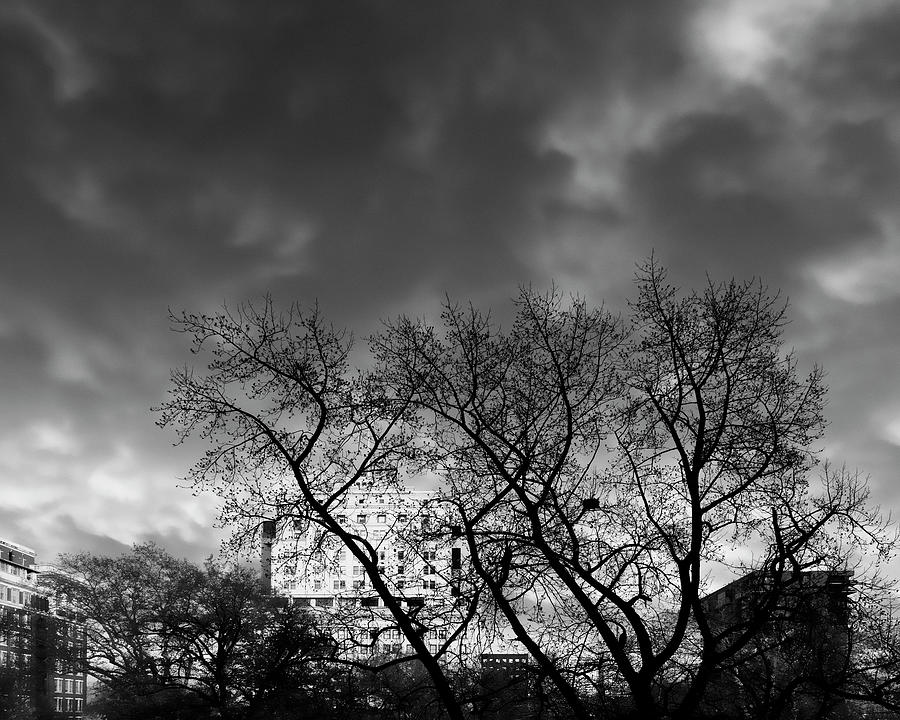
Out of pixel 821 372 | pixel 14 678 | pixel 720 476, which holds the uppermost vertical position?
→ pixel 821 372

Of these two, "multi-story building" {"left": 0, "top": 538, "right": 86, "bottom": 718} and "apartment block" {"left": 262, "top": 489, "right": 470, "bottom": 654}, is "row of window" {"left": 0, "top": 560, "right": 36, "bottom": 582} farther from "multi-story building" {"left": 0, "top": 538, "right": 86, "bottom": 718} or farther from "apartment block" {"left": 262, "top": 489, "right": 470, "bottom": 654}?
"apartment block" {"left": 262, "top": 489, "right": 470, "bottom": 654}

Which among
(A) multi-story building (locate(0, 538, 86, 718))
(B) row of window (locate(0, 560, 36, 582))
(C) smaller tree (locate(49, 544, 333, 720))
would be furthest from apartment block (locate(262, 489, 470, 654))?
(B) row of window (locate(0, 560, 36, 582))

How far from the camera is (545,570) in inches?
814

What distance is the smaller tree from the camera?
129 ft

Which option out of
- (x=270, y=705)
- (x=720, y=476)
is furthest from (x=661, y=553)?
(x=270, y=705)

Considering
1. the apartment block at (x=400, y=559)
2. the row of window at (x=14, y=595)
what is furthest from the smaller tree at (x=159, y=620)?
the row of window at (x=14, y=595)

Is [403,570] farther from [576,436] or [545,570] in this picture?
[576,436]

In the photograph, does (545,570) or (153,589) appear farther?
(153,589)

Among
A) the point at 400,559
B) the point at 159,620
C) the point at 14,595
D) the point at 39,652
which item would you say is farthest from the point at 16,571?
the point at 400,559

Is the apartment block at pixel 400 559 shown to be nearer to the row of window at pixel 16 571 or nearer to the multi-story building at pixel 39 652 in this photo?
the multi-story building at pixel 39 652

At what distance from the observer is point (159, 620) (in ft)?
150

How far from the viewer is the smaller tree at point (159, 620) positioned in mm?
39375

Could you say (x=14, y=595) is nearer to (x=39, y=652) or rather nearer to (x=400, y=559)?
(x=39, y=652)

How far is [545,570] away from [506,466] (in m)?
2.47
